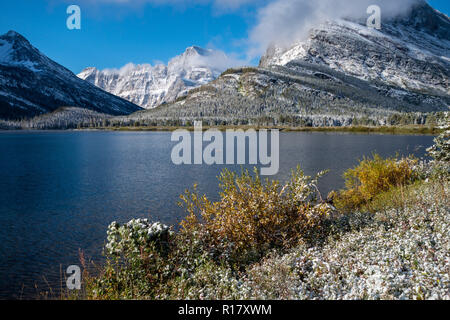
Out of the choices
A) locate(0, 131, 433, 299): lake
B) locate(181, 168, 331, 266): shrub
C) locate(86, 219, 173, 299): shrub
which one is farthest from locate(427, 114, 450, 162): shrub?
locate(86, 219, 173, 299): shrub

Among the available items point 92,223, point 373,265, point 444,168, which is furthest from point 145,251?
point 444,168

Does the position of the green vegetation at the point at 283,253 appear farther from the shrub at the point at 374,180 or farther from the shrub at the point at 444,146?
the shrub at the point at 444,146

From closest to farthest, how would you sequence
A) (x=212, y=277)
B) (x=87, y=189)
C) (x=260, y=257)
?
(x=212, y=277) → (x=260, y=257) → (x=87, y=189)

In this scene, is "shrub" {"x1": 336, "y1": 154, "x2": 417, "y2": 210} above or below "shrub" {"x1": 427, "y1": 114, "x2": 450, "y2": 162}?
below

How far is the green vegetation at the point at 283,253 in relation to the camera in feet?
25.5

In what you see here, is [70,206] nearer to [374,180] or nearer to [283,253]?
[283,253]

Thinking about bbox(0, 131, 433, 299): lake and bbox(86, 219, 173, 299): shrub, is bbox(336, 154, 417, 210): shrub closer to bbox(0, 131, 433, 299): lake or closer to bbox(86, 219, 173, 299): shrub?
bbox(0, 131, 433, 299): lake

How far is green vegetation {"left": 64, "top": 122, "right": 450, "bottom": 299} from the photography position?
7.77 m

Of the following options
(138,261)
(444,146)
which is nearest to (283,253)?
(138,261)

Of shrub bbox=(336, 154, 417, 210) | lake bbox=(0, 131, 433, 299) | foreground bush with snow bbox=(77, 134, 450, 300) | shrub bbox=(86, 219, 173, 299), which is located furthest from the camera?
shrub bbox=(336, 154, 417, 210)

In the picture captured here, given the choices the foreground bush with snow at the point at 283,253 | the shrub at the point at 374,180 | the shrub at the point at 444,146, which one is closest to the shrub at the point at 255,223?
the foreground bush with snow at the point at 283,253

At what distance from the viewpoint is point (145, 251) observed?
35.3 ft
